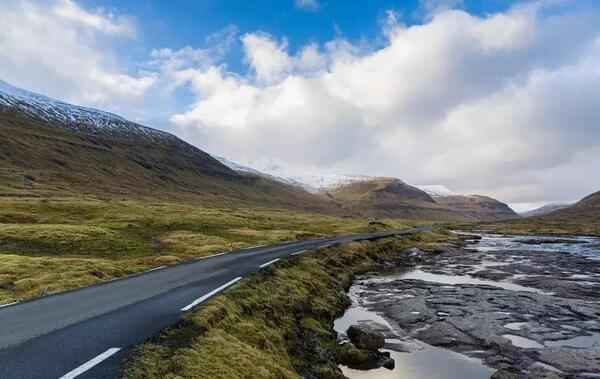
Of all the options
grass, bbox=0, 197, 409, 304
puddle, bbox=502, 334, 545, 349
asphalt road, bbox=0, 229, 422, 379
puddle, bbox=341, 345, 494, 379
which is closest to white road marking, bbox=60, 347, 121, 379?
asphalt road, bbox=0, 229, 422, 379

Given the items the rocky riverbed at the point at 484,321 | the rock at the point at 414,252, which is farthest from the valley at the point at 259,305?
the rock at the point at 414,252

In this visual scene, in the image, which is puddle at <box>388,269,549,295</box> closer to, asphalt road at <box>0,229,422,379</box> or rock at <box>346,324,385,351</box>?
rock at <box>346,324,385,351</box>

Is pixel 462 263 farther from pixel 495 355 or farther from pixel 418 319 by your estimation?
pixel 495 355

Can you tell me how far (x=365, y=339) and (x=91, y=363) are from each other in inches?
628

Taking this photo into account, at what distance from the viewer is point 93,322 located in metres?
17.5

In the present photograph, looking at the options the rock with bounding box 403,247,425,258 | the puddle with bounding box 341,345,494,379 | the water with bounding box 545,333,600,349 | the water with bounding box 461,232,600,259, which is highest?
the water with bounding box 461,232,600,259

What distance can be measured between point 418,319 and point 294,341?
14.9 meters

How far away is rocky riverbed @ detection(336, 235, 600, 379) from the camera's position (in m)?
23.4

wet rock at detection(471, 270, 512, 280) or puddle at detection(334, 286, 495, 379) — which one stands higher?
wet rock at detection(471, 270, 512, 280)

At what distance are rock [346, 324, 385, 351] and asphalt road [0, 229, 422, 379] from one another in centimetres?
786

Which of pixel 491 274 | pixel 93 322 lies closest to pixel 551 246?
pixel 491 274

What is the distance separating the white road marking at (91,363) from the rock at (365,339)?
1435cm

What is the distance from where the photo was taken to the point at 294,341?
859 inches

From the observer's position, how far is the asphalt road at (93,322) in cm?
1251
